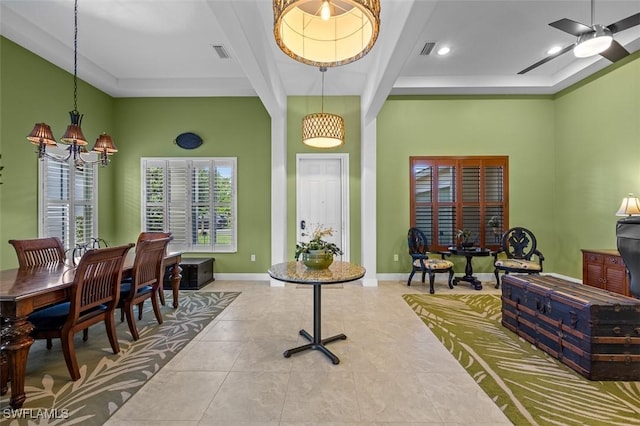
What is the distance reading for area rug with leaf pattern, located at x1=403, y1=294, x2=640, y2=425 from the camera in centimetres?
180

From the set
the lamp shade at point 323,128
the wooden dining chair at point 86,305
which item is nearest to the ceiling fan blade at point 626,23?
→ the lamp shade at point 323,128

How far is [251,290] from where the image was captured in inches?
184

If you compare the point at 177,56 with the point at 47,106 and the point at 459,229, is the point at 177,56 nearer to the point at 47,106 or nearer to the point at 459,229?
the point at 47,106

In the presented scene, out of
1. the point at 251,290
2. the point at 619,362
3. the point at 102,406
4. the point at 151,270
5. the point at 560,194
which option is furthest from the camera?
the point at 560,194

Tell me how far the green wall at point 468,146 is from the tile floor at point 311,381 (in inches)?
92.7

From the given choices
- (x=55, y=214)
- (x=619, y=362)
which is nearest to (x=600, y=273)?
(x=619, y=362)

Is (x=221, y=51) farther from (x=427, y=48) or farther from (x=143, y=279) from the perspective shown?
(x=143, y=279)

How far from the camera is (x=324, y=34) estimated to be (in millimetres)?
1804

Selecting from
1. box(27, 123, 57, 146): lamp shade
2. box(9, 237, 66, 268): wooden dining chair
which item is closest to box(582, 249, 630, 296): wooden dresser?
box(27, 123, 57, 146): lamp shade

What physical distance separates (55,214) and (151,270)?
224 cm

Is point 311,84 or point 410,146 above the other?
point 311,84

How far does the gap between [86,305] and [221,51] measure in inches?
142

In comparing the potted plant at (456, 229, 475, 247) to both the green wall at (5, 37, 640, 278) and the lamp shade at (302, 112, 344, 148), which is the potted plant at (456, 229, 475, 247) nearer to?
the green wall at (5, 37, 640, 278)

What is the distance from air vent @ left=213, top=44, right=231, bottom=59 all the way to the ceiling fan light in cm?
418
